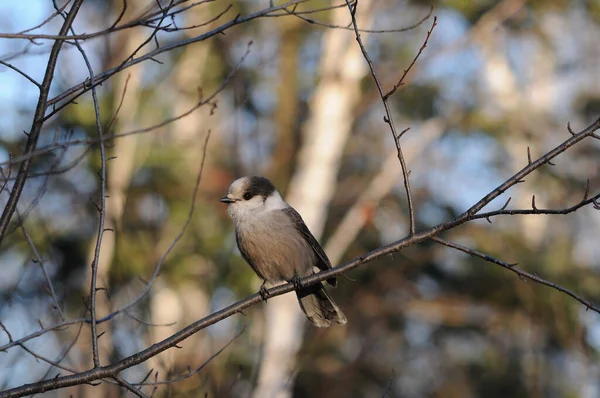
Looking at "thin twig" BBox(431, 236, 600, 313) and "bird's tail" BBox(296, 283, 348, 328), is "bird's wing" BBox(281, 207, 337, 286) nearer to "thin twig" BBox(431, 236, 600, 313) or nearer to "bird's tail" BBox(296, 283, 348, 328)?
"bird's tail" BBox(296, 283, 348, 328)

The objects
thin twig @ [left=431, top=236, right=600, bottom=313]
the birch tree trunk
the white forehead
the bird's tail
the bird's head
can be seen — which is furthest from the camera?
the birch tree trunk

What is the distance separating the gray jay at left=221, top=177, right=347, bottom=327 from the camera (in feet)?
17.0

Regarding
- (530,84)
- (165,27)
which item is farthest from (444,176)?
(165,27)

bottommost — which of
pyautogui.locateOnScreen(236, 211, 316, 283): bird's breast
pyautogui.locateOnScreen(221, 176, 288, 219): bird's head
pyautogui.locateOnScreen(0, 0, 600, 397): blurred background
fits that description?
pyautogui.locateOnScreen(236, 211, 316, 283): bird's breast

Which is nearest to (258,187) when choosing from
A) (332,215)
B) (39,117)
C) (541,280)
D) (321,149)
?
(39,117)

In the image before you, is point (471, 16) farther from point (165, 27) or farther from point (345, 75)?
point (165, 27)

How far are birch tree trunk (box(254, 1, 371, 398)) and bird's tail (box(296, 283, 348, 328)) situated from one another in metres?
4.12

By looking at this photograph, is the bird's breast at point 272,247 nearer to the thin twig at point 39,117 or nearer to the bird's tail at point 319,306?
the bird's tail at point 319,306

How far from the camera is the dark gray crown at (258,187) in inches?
214

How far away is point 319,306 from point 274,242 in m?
0.53

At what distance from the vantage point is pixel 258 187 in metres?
5.47

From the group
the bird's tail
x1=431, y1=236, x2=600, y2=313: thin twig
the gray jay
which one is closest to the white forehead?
the gray jay

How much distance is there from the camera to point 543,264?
31.6 ft

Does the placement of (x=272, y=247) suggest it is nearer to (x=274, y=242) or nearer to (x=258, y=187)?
(x=274, y=242)
